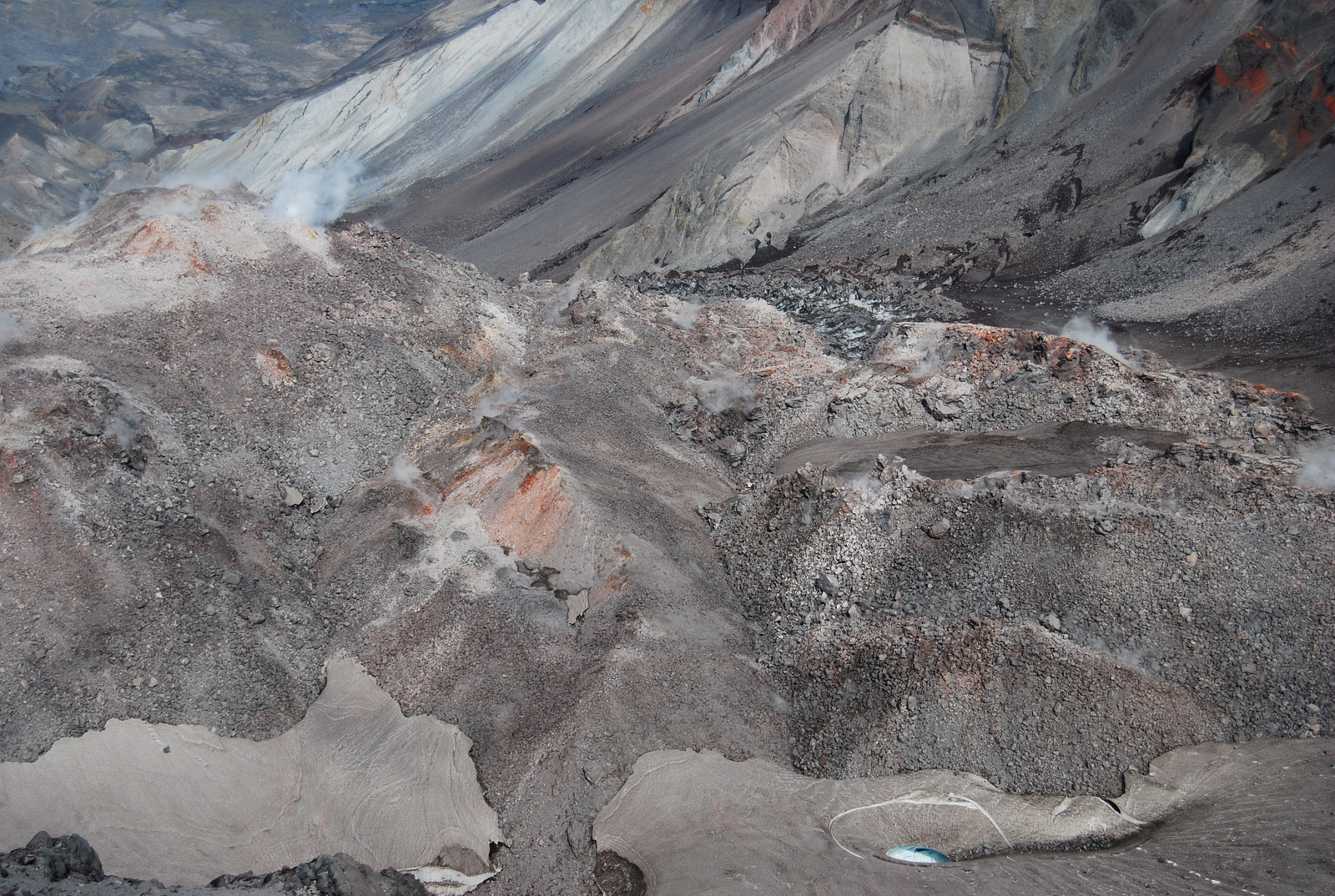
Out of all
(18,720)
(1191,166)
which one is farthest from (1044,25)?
(18,720)

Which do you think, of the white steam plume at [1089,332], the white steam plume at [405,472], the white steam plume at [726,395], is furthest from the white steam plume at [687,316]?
the white steam plume at [1089,332]

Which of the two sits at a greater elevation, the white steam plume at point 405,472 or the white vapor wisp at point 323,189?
the white vapor wisp at point 323,189

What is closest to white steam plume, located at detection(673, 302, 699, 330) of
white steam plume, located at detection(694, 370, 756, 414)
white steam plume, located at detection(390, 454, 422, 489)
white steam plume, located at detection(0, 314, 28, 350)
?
white steam plume, located at detection(694, 370, 756, 414)

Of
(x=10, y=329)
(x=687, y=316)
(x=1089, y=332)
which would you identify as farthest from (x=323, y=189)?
(x=1089, y=332)

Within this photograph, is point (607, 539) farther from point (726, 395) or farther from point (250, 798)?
point (726, 395)

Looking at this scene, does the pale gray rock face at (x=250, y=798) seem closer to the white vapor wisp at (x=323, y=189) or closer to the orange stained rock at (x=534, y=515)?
the orange stained rock at (x=534, y=515)

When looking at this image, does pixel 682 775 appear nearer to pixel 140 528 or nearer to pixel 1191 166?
pixel 140 528

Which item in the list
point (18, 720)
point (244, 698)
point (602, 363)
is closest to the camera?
point (18, 720)
